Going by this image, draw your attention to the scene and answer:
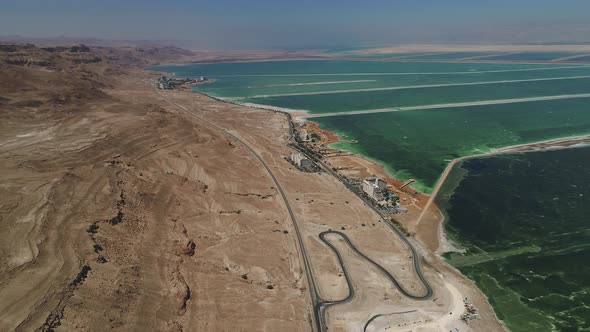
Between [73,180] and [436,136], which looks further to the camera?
[436,136]

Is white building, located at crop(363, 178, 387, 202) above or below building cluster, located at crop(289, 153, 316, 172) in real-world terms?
below

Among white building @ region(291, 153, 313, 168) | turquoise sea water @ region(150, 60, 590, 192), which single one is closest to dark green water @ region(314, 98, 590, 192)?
turquoise sea water @ region(150, 60, 590, 192)

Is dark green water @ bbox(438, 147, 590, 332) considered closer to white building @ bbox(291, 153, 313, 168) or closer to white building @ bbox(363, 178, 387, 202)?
white building @ bbox(363, 178, 387, 202)

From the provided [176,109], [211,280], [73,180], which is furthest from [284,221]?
[176,109]

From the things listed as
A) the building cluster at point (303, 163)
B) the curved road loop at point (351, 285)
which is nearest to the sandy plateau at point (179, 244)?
the curved road loop at point (351, 285)

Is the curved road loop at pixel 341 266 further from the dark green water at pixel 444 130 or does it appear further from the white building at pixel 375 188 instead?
the dark green water at pixel 444 130

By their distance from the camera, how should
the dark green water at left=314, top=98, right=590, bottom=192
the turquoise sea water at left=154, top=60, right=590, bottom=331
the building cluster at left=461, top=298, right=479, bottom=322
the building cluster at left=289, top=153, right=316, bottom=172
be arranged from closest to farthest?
the building cluster at left=461, top=298, right=479, bottom=322 → the turquoise sea water at left=154, top=60, right=590, bottom=331 → the building cluster at left=289, top=153, right=316, bottom=172 → the dark green water at left=314, top=98, right=590, bottom=192

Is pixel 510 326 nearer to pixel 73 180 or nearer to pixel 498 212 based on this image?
pixel 498 212
